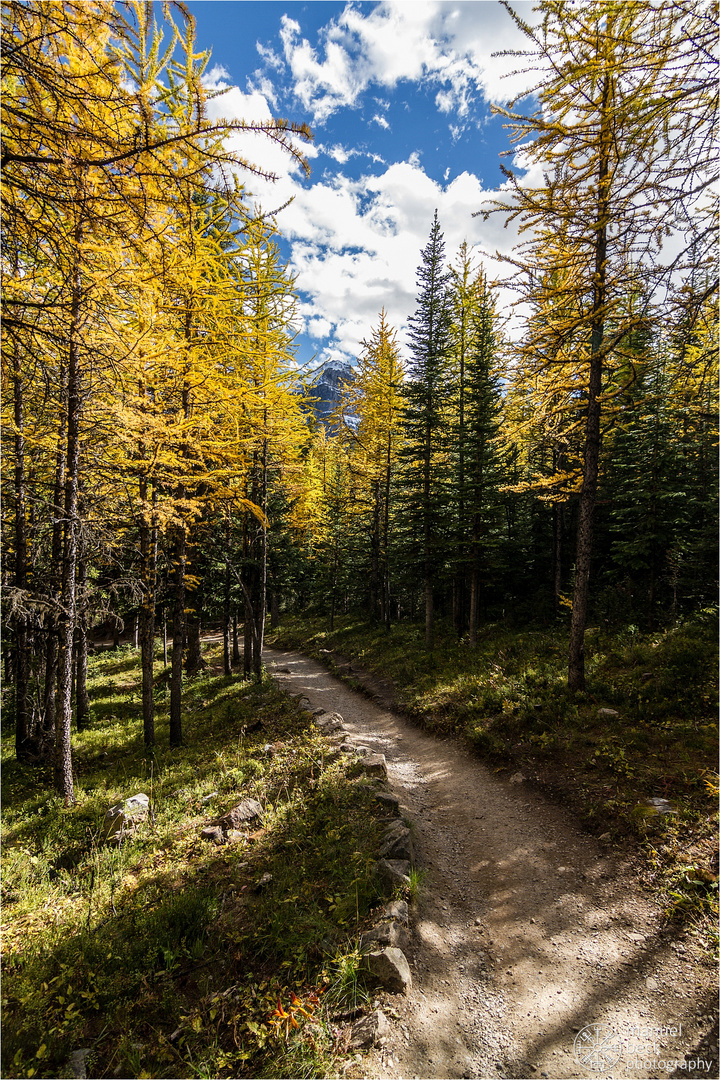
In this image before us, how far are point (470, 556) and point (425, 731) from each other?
8.15m

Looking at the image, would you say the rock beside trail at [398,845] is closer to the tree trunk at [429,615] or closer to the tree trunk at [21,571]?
the tree trunk at [21,571]

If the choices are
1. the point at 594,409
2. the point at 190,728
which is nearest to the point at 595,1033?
the point at 594,409

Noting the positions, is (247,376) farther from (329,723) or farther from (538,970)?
(538,970)

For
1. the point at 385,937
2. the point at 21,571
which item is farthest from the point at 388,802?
the point at 21,571

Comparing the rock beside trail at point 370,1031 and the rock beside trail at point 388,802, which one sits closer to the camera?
the rock beside trail at point 370,1031

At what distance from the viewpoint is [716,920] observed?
13.5ft

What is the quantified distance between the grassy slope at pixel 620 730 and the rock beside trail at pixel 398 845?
106 inches

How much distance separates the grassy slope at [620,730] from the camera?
16.5 feet

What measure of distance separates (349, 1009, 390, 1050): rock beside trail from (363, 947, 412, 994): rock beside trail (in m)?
0.26

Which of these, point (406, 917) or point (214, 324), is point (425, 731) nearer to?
point (406, 917)

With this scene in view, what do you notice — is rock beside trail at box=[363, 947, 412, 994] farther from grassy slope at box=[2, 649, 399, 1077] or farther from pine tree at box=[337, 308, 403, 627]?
pine tree at box=[337, 308, 403, 627]

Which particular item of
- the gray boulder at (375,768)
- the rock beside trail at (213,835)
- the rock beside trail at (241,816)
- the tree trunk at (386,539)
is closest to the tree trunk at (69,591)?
the rock beside trail at (213,835)

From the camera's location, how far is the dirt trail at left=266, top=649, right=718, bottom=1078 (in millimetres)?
3301

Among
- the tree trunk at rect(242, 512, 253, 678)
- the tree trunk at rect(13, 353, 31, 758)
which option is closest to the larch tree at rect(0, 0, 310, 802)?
the tree trunk at rect(13, 353, 31, 758)
